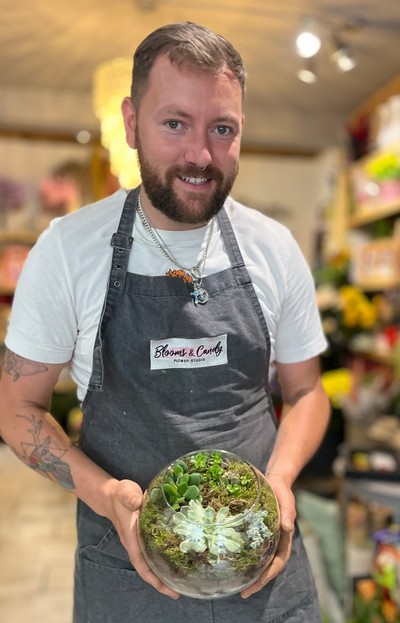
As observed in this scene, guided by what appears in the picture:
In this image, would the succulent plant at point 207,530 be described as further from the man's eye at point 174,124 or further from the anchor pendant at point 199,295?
the man's eye at point 174,124

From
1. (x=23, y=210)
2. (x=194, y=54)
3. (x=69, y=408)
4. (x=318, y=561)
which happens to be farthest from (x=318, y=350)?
(x=23, y=210)

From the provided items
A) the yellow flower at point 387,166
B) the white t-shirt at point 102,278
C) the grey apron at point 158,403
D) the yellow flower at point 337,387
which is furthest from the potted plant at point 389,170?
the grey apron at point 158,403

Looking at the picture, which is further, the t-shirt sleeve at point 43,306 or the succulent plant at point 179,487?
the t-shirt sleeve at point 43,306

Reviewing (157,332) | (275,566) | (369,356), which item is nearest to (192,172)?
(157,332)

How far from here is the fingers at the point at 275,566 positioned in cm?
93

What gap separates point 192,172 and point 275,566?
0.66 meters

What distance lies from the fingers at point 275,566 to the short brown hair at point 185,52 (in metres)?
0.78

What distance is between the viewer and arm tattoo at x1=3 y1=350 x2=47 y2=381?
1034 mm

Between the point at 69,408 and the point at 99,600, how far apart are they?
142 inches

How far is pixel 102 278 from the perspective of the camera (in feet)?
3.41

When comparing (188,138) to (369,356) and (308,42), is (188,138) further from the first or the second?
(369,356)

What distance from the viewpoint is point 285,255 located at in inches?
46.1

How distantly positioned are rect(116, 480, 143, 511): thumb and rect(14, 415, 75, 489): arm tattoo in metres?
0.15

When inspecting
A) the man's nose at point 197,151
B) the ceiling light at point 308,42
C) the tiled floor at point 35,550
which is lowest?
the tiled floor at point 35,550
